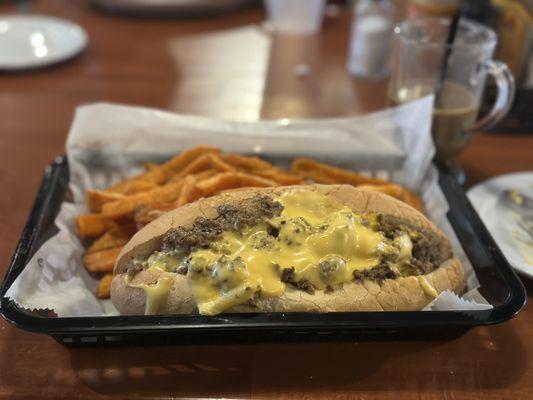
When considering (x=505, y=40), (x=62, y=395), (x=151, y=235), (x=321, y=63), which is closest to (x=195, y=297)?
(x=151, y=235)

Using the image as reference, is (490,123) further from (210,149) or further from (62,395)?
(62,395)

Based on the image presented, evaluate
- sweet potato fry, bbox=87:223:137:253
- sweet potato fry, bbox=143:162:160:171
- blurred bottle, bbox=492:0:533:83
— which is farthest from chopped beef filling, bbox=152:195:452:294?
blurred bottle, bbox=492:0:533:83

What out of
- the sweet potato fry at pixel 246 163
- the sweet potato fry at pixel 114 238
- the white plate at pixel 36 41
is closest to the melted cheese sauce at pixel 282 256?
the sweet potato fry at pixel 114 238

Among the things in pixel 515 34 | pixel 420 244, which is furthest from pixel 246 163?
pixel 515 34

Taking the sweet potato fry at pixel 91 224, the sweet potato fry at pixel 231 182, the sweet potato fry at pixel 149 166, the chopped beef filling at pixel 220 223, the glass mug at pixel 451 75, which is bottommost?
the sweet potato fry at pixel 91 224

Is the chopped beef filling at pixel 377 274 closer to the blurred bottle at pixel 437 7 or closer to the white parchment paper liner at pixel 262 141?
the white parchment paper liner at pixel 262 141

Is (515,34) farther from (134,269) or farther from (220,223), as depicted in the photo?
(134,269)
